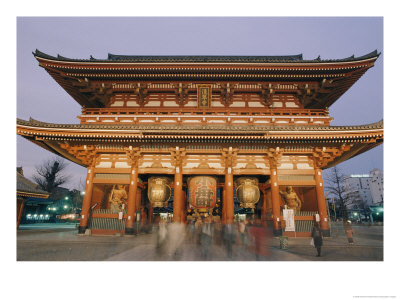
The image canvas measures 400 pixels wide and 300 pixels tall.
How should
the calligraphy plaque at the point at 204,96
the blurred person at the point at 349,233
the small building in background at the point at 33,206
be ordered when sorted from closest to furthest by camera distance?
the blurred person at the point at 349,233, the calligraphy plaque at the point at 204,96, the small building in background at the point at 33,206

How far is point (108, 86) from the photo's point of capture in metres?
13.5

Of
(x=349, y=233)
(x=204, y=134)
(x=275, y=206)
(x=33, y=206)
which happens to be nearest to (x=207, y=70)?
(x=204, y=134)

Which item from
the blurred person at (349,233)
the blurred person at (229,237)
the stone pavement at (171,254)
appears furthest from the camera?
the blurred person at (349,233)

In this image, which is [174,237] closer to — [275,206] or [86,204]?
[275,206]

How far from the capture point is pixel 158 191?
12.7m

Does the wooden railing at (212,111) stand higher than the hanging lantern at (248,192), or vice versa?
the wooden railing at (212,111)

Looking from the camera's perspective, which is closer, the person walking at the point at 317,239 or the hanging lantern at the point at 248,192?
the person walking at the point at 317,239

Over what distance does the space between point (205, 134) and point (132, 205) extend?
19.6 ft

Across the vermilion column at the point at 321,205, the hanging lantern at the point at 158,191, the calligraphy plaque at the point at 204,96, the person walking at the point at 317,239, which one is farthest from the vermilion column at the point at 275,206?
the hanging lantern at the point at 158,191

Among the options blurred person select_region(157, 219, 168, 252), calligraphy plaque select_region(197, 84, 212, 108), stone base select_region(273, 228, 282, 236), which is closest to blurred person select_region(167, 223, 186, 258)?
blurred person select_region(157, 219, 168, 252)

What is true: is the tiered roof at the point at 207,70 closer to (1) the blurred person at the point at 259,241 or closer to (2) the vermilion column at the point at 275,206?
(2) the vermilion column at the point at 275,206

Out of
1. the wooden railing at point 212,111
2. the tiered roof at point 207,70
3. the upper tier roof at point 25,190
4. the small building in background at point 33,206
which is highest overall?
the tiered roof at point 207,70

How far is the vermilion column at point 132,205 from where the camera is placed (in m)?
11.6

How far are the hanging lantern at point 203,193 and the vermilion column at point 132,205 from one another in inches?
132
